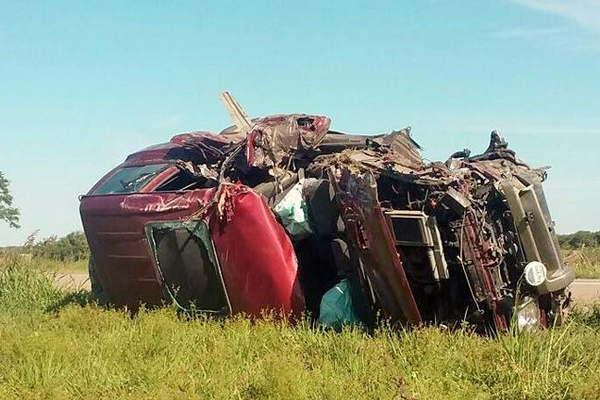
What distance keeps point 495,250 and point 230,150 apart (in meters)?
3.10

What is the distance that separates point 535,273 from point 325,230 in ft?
6.65

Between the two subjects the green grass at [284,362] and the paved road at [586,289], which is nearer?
the green grass at [284,362]

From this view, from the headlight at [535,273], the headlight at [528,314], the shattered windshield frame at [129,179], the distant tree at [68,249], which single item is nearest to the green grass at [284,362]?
the headlight at [528,314]

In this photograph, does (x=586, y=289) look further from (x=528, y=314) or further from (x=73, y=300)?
(x=73, y=300)

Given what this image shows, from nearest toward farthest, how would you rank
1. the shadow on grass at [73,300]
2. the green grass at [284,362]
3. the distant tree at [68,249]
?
the green grass at [284,362]
the shadow on grass at [73,300]
the distant tree at [68,249]

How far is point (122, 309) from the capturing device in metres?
8.56

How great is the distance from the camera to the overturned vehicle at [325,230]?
677 centimetres

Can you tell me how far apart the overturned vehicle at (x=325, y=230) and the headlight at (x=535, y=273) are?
0.05ft

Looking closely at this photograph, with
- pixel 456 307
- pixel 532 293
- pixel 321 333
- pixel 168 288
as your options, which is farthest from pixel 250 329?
pixel 532 293

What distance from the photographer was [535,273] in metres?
6.66

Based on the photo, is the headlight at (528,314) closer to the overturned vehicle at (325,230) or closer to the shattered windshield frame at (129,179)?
the overturned vehicle at (325,230)

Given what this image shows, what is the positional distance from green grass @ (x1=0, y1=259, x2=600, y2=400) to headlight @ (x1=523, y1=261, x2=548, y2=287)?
49cm

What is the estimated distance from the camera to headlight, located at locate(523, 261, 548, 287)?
6.63 meters

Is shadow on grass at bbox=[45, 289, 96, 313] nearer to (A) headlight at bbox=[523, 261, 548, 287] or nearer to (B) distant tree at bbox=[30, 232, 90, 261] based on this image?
(B) distant tree at bbox=[30, 232, 90, 261]
